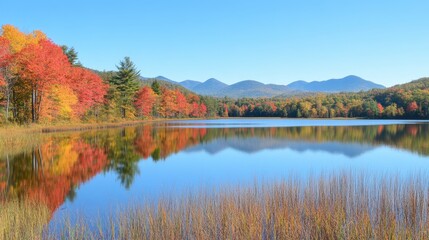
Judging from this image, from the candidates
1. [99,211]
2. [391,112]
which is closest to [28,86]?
[99,211]

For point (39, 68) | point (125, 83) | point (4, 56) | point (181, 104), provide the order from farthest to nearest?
point (181, 104) < point (125, 83) < point (39, 68) < point (4, 56)

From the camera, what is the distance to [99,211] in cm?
877

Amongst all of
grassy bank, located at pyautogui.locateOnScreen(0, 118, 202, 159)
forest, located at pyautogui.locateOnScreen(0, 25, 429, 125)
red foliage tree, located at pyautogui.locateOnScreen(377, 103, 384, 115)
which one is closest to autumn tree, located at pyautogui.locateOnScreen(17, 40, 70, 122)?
forest, located at pyautogui.locateOnScreen(0, 25, 429, 125)

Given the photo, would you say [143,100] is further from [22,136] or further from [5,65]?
[22,136]

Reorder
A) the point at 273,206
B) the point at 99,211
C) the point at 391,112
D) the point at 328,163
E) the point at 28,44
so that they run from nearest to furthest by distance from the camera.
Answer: the point at 273,206
the point at 99,211
the point at 328,163
the point at 28,44
the point at 391,112

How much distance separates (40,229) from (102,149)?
54.2 feet

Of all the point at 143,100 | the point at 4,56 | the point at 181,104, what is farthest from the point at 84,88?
the point at 181,104

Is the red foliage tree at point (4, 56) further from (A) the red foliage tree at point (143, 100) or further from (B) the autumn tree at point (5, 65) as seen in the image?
(A) the red foliage tree at point (143, 100)

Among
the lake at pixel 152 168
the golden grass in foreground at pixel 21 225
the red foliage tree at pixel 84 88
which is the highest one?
the red foliage tree at pixel 84 88

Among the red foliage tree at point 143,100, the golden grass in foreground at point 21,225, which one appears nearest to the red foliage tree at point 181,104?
the red foliage tree at point 143,100

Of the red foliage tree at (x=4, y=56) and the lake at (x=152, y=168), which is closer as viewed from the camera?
the lake at (x=152, y=168)

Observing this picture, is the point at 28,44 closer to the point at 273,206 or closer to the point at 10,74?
the point at 10,74

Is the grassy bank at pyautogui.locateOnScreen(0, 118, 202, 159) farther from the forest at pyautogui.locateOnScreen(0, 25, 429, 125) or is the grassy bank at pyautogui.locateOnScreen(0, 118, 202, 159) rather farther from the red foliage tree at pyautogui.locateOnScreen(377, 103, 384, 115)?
the red foliage tree at pyautogui.locateOnScreen(377, 103, 384, 115)

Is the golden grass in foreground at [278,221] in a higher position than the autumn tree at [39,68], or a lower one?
lower
